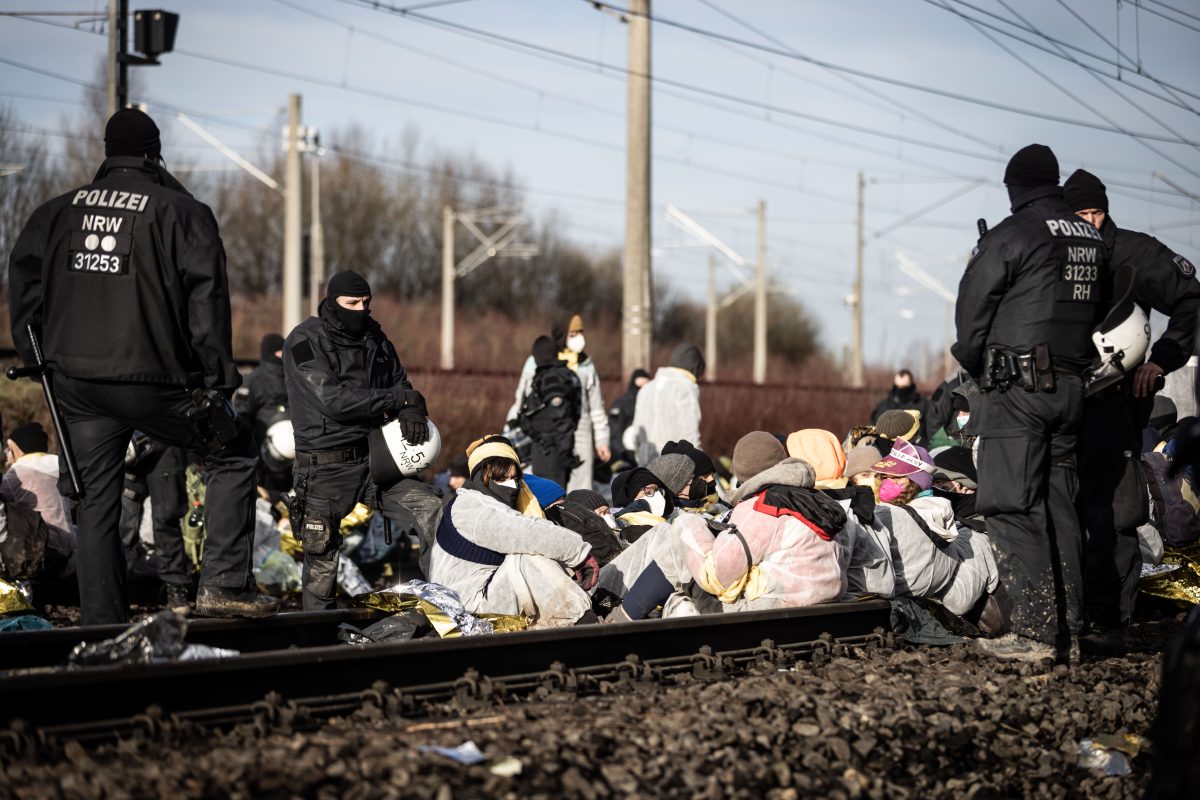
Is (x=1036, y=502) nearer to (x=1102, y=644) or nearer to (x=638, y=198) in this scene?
(x=1102, y=644)

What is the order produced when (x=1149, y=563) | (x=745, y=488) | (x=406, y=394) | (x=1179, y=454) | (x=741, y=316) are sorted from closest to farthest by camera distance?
(x=1179, y=454) < (x=745, y=488) < (x=406, y=394) < (x=1149, y=563) < (x=741, y=316)

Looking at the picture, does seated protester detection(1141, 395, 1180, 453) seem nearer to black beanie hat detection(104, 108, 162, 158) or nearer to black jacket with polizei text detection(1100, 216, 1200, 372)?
black jacket with polizei text detection(1100, 216, 1200, 372)

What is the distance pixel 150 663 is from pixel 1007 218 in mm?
4442

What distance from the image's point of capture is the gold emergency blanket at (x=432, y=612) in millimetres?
6469

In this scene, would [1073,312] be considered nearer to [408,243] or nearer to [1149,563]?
[1149,563]

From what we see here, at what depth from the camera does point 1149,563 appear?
30.0ft

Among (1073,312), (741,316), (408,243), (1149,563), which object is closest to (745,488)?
(1073,312)

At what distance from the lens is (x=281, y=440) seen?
35.6 feet

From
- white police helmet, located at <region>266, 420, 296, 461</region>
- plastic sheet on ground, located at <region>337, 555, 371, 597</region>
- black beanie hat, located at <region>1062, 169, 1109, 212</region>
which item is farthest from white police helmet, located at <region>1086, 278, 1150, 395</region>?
white police helmet, located at <region>266, 420, 296, 461</region>

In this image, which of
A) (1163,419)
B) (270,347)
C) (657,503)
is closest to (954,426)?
(1163,419)

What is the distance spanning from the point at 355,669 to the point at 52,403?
2.07 meters

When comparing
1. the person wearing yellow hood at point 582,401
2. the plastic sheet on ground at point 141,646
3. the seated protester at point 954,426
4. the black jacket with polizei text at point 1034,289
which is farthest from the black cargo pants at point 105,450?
the person wearing yellow hood at point 582,401

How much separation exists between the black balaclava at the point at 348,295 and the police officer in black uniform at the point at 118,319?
1.48 metres

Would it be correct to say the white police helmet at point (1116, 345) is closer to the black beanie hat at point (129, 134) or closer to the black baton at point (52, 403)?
the black beanie hat at point (129, 134)
